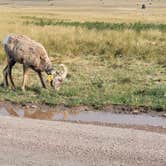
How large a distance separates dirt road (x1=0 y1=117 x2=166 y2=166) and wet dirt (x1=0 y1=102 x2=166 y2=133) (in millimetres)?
1198

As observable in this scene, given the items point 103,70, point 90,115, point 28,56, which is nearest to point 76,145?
point 90,115

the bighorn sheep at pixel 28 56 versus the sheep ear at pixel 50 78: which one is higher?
the bighorn sheep at pixel 28 56

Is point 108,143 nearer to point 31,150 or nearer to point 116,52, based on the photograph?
point 31,150

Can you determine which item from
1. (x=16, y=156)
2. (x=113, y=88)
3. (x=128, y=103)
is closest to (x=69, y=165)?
(x=16, y=156)

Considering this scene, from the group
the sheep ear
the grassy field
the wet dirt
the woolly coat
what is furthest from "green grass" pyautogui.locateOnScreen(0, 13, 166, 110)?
the woolly coat

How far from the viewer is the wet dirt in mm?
11336

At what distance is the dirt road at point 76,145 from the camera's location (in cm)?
769

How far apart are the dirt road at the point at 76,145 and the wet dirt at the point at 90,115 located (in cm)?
120

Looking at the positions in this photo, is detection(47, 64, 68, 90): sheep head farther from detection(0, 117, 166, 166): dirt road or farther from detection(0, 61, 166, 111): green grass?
detection(0, 117, 166, 166): dirt road

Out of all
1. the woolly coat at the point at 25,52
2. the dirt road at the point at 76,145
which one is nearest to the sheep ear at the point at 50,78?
the woolly coat at the point at 25,52

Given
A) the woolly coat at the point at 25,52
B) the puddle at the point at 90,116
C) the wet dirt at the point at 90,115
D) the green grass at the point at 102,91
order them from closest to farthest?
the wet dirt at the point at 90,115, the puddle at the point at 90,116, the green grass at the point at 102,91, the woolly coat at the point at 25,52

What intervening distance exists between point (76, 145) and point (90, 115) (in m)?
3.83

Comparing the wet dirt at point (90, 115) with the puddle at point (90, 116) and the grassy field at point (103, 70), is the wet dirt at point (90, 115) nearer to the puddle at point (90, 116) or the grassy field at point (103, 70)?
the puddle at point (90, 116)

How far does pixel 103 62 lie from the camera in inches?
846
